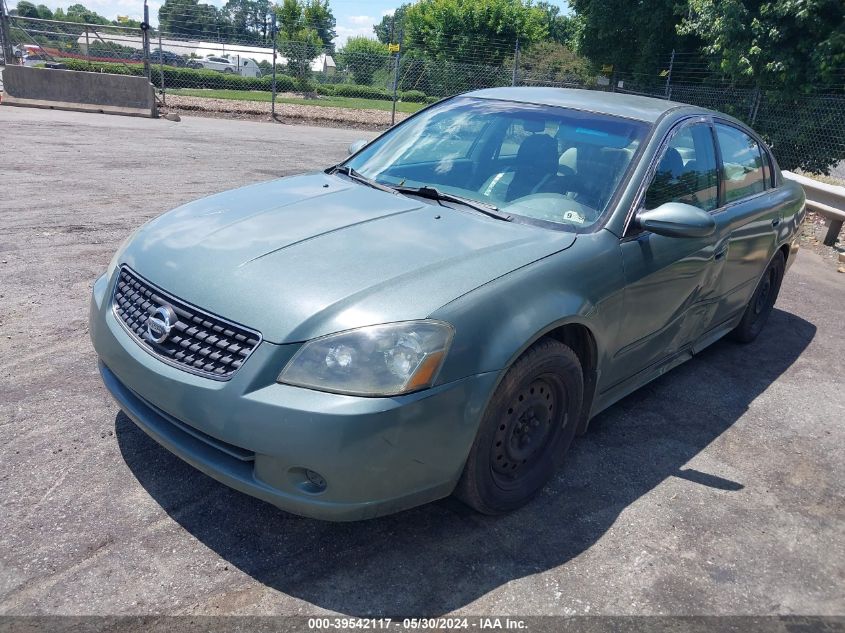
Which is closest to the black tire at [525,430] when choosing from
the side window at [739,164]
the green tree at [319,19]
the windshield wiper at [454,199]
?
the windshield wiper at [454,199]

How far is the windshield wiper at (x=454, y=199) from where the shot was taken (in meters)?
3.28

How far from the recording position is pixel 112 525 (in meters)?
2.65

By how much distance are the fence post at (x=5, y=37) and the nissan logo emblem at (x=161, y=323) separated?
61.5ft

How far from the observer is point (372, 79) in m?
24.5

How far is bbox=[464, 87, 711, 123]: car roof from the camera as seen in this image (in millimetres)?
3809

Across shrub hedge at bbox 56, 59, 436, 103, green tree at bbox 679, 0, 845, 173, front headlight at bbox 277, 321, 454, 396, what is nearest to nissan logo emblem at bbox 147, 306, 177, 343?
front headlight at bbox 277, 321, 454, 396

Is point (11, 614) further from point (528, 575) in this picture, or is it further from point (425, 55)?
point (425, 55)

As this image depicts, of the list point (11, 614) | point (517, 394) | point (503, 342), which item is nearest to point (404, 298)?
point (503, 342)

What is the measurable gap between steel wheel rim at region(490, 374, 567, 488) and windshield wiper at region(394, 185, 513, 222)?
846mm

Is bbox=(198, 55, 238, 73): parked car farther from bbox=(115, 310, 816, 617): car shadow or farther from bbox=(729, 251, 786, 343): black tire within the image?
bbox=(115, 310, 816, 617): car shadow

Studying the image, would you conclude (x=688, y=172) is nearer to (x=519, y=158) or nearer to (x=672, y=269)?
(x=672, y=269)

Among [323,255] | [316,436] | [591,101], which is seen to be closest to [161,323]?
[323,255]

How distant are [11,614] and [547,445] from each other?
2.11 metres

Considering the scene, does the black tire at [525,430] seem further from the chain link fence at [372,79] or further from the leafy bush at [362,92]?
the leafy bush at [362,92]
